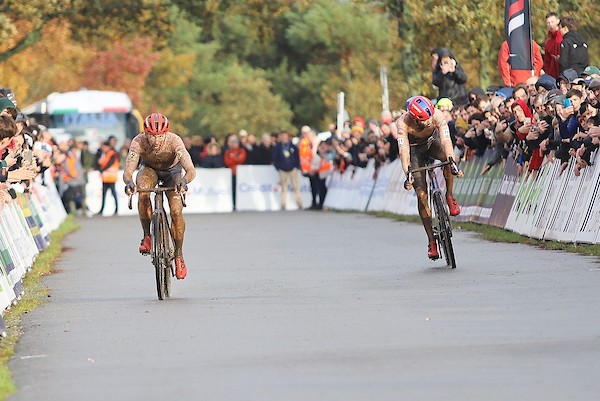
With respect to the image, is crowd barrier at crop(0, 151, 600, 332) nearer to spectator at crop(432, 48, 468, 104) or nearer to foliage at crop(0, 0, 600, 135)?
spectator at crop(432, 48, 468, 104)

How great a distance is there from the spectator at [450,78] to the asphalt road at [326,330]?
730cm

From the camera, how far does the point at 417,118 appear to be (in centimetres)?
1672

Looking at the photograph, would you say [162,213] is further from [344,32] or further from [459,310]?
[344,32]

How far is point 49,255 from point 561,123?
22.6 feet

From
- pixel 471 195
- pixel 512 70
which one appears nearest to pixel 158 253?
pixel 512 70

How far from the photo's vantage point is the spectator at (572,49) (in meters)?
22.1

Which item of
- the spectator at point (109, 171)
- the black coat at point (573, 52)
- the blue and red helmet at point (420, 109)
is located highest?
the black coat at point (573, 52)

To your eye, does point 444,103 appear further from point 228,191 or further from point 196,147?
point 196,147

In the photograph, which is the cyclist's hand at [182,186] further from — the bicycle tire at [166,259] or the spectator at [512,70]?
the spectator at [512,70]

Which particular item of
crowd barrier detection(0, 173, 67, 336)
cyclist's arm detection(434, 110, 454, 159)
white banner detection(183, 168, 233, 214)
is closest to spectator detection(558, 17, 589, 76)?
cyclist's arm detection(434, 110, 454, 159)

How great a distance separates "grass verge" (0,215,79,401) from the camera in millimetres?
9549

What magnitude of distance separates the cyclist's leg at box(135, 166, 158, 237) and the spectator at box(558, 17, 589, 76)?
334 inches

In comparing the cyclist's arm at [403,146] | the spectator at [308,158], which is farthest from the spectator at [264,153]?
the cyclist's arm at [403,146]

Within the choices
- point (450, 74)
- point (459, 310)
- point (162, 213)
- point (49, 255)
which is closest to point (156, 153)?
point (162, 213)
